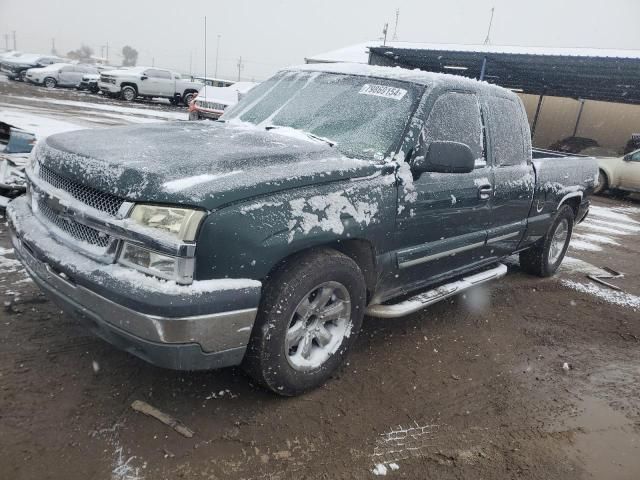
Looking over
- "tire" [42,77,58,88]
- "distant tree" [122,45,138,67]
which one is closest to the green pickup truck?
"tire" [42,77,58,88]

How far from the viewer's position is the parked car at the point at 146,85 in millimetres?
23766

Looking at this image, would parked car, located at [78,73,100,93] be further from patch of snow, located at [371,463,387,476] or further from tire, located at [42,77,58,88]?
patch of snow, located at [371,463,387,476]

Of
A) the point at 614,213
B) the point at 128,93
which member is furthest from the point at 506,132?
the point at 128,93

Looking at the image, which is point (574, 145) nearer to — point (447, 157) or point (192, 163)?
point (447, 157)

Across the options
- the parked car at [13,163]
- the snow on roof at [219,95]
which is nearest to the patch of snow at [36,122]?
the snow on roof at [219,95]

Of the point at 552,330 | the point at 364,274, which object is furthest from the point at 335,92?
the point at 552,330

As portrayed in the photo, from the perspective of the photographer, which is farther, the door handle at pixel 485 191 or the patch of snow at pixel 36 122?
the patch of snow at pixel 36 122

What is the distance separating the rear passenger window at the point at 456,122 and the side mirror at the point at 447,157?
0.54 feet

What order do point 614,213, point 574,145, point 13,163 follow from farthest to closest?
1. point 574,145
2. point 614,213
3. point 13,163

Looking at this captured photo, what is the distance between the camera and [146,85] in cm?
2422

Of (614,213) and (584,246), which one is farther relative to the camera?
(614,213)

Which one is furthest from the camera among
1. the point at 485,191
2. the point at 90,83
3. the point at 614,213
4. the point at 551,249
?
the point at 90,83

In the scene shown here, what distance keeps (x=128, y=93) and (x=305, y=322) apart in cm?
2436

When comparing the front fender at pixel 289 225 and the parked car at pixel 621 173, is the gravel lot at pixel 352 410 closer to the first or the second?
the front fender at pixel 289 225
